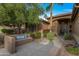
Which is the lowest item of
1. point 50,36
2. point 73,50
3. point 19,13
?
point 73,50

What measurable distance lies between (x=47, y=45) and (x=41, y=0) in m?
1.05

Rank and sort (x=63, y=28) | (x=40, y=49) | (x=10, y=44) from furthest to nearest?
(x=63, y=28) < (x=40, y=49) < (x=10, y=44)

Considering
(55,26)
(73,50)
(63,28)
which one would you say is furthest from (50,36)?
(73,50)

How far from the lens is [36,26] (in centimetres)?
→ 323

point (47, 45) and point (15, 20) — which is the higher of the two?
point (15, 20)

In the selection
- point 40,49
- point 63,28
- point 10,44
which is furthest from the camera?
point 63,28

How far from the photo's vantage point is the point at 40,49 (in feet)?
10.7

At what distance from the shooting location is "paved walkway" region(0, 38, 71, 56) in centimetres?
321

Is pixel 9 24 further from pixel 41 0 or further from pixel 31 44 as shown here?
pixel 41 0

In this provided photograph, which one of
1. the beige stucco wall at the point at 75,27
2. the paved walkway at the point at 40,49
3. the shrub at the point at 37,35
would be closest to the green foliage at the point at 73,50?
the paved walkway at the point at 40,49

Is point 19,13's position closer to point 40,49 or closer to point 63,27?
point 40,49

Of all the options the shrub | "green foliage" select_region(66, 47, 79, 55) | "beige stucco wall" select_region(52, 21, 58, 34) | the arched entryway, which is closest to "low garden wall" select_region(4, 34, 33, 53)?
the shrub

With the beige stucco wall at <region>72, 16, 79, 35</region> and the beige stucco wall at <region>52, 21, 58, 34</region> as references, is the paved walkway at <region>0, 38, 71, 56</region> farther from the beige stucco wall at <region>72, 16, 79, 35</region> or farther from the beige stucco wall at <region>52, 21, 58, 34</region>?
the beige stucco wall at <region>72, 16, 79, 35</region>

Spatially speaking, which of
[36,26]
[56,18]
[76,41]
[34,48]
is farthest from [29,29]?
[76,41]
